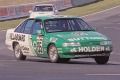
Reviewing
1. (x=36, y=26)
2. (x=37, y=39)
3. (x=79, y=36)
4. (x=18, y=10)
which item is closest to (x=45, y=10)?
(x=18, y=10)

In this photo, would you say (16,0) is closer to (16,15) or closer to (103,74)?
(16,15)

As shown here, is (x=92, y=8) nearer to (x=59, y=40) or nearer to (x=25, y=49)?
(x=25, y=49)

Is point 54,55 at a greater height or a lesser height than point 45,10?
greater

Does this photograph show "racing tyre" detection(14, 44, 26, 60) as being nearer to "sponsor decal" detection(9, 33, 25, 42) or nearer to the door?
"sponsor decal" detection(9, 33, 25, 42)

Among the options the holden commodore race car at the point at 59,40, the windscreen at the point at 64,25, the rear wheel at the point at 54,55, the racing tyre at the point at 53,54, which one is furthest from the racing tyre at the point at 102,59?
the racing tyre at the point at 53,54

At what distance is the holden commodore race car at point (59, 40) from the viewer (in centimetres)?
1547

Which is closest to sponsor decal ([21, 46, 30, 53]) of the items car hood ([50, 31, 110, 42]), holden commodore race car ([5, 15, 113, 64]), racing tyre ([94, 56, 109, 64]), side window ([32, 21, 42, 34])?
holden commodore race car ([5, 15, 113, 64])

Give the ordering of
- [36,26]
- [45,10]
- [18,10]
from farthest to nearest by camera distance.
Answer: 1. [18,10]
2. [45,10]
3. [36,26]

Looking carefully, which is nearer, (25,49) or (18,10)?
(25,49)

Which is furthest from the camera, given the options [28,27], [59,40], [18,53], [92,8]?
[92,8]

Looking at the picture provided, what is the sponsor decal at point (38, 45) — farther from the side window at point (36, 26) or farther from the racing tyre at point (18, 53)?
the racing tyre at point (18, 53)

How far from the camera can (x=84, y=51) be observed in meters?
15.4

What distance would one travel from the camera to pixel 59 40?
15.6 m

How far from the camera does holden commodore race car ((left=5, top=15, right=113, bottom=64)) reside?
1547cm
